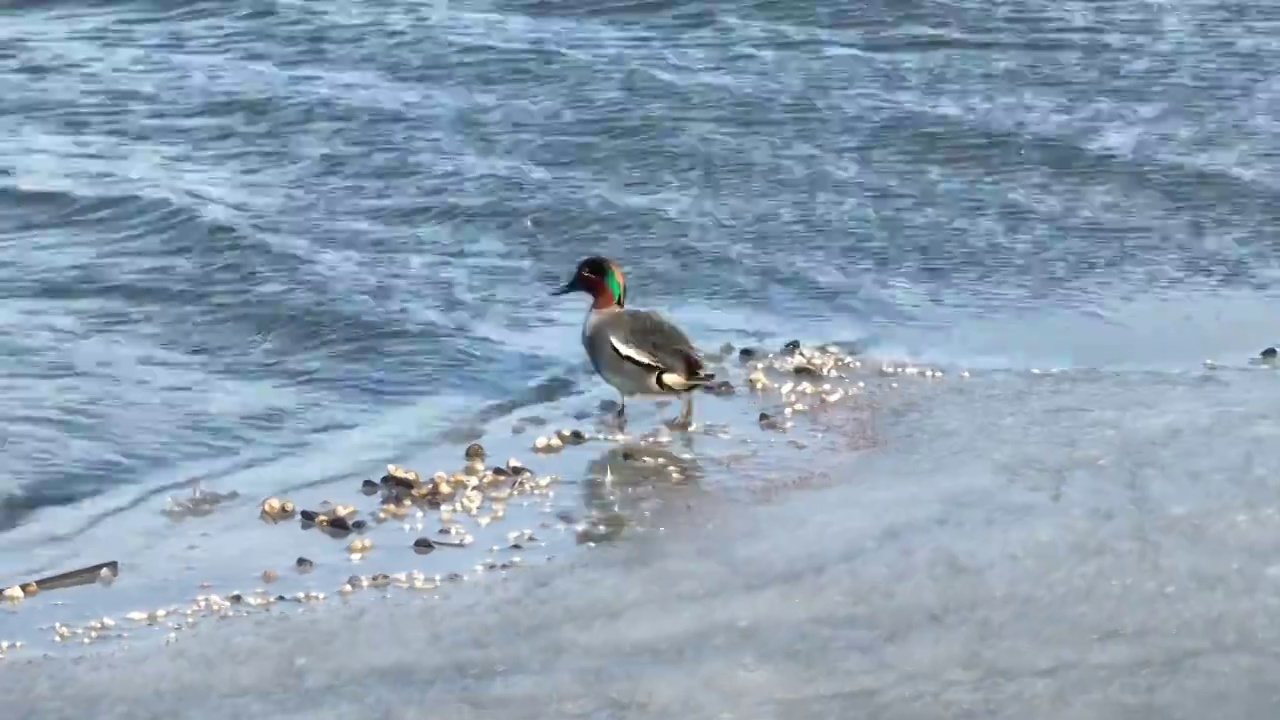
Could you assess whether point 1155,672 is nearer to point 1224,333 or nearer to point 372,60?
point 1224,333

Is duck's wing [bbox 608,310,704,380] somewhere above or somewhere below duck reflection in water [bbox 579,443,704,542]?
above

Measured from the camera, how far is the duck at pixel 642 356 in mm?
7977

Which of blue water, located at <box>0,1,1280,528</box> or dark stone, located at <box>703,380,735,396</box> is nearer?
dark stone, located at <box>703,380,735,396</box>

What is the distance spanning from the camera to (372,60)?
1355 cm

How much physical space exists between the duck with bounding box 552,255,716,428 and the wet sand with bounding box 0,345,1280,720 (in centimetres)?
89

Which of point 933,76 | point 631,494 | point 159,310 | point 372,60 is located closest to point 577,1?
point 372,60

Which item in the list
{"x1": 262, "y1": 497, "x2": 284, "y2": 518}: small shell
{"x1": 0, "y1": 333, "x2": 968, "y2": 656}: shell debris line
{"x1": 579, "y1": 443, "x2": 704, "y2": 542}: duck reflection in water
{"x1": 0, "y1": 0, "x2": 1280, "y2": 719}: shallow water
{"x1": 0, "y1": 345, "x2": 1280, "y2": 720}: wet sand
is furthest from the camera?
{"x1": 262, "y1": 497, "x2": 284, "y2": 518}: small shell

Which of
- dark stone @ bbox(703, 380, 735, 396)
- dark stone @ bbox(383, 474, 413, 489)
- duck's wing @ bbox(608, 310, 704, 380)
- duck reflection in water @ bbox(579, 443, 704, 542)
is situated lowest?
dark stone @ bbox(703, 380, 735, 396)

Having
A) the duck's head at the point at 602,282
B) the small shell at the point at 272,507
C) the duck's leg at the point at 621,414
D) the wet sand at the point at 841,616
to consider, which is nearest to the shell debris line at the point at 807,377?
the duck's leg at the point at 621,414

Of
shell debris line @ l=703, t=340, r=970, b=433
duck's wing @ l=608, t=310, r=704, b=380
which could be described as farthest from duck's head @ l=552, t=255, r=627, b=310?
shell debris line @ l=703, t=340, r=970, b=433

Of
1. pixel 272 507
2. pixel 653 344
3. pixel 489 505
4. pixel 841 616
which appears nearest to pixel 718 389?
pixel 653 344

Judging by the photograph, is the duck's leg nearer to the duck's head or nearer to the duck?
the duck

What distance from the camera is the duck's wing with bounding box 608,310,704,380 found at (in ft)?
26.2

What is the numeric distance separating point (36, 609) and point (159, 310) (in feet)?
11.7
